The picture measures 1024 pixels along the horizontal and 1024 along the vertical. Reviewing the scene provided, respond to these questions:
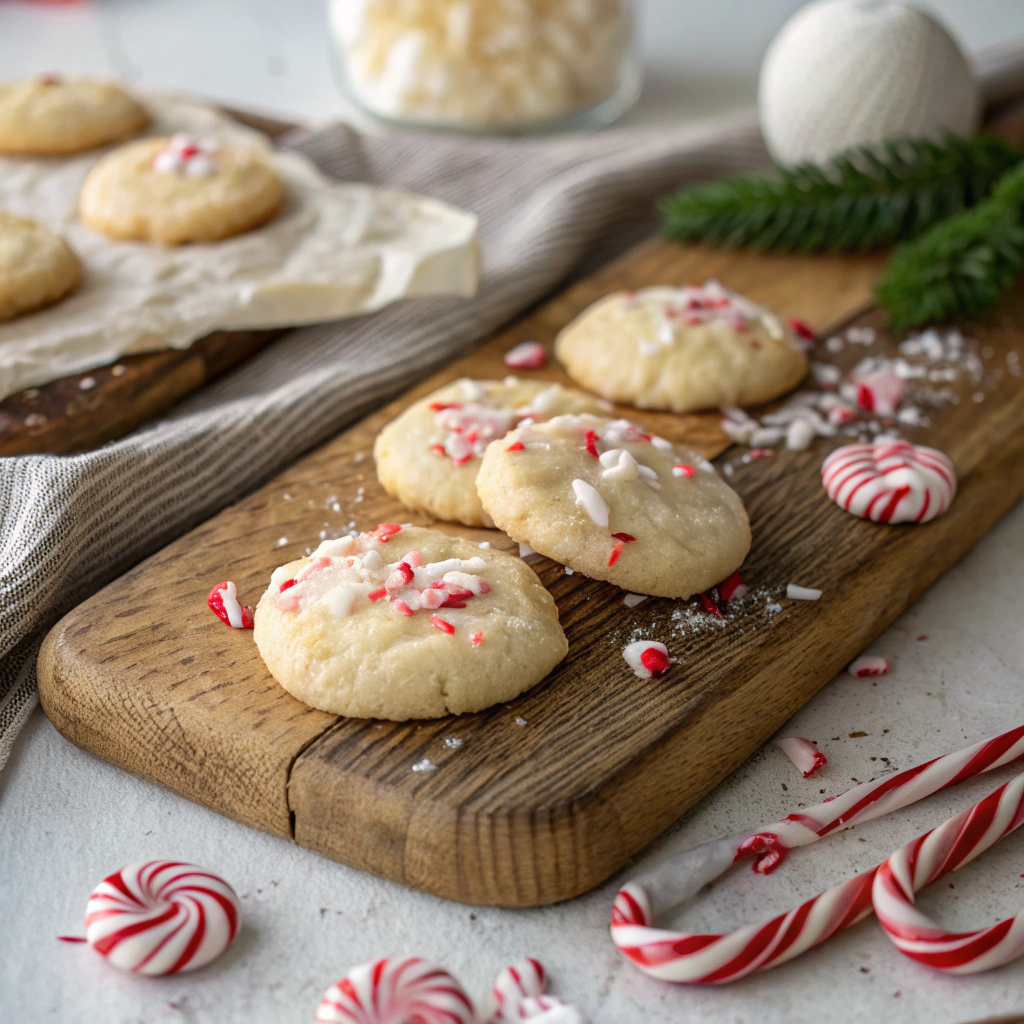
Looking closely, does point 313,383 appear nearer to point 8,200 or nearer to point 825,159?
point 8,200

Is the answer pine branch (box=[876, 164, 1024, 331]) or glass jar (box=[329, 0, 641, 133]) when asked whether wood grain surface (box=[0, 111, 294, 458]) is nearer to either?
glass jar (box=[329, 0, 641, 133])

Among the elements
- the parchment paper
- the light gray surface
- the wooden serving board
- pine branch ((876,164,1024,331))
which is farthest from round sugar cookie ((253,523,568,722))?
pine branch ((876,164,1024,331))

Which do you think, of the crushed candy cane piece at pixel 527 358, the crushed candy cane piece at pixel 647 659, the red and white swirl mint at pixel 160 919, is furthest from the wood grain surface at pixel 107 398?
the crushed candy cane piece at pixel 647 659

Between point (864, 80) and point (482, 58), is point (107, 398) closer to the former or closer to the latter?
point (482, 58)

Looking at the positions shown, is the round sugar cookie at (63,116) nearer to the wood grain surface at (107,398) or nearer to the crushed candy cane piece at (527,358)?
the wood grain surface at (107,398)

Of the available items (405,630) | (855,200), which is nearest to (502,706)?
(405,630)

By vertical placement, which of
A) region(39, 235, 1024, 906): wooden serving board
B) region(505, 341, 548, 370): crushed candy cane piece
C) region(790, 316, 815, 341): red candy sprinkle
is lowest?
region(39, 235, 1024, 906): wooden serving board
